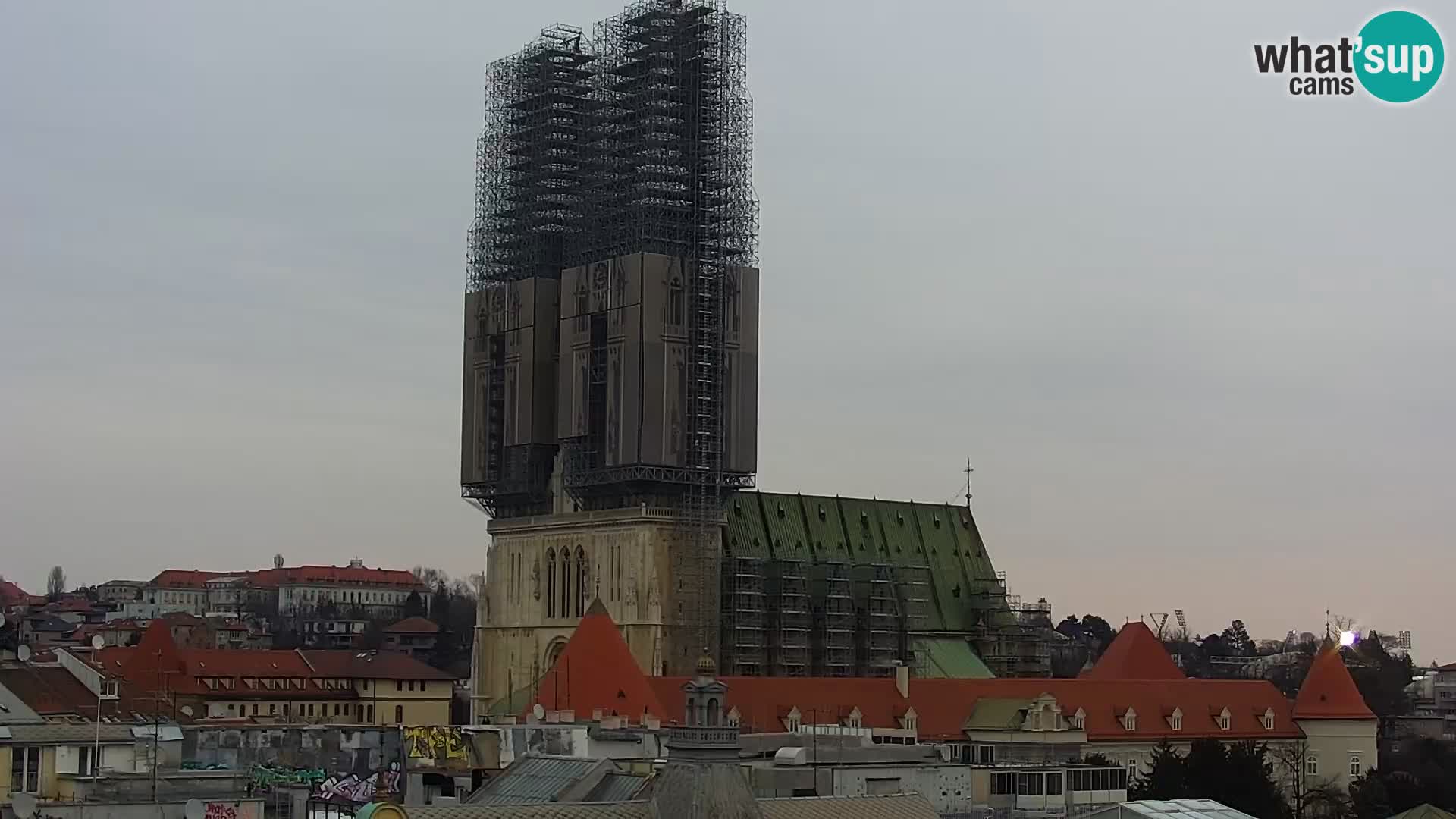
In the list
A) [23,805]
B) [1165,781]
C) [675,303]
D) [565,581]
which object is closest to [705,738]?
[23,805]

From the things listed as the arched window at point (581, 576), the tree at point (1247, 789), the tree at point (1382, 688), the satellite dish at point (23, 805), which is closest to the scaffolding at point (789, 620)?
the arched window at point (581, 576)

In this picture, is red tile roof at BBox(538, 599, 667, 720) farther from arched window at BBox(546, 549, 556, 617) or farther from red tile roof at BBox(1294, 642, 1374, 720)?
red tile roof at BBox(1294, 642, 1374, 720)

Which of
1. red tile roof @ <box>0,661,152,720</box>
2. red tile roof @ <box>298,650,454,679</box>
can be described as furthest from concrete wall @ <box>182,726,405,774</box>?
red tile roof @ <box>298,650,454,679</box>

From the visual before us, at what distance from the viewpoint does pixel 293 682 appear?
130000 millimetres

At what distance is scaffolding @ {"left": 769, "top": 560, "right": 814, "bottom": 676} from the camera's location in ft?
380

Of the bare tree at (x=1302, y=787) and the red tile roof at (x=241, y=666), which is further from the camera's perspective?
the red tile roof at (x=241, y=666)

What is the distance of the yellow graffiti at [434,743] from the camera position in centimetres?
7331

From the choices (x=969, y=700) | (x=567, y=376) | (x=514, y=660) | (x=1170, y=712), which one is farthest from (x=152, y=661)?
(x=1170, y=712)

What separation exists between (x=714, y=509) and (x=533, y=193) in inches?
809

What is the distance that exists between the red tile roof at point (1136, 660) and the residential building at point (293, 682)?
126 ft

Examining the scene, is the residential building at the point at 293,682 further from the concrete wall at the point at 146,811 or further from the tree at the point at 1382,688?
the tree at the point at 1382,688

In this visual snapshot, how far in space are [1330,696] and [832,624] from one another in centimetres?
2820

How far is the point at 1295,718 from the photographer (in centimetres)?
12262

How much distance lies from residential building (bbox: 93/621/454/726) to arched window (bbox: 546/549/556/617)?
552 inches
